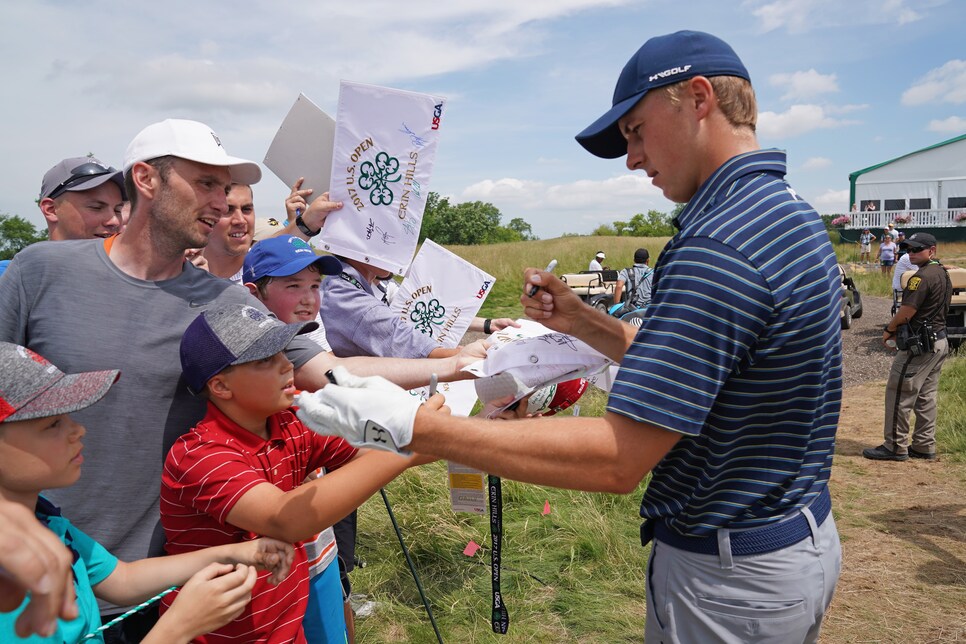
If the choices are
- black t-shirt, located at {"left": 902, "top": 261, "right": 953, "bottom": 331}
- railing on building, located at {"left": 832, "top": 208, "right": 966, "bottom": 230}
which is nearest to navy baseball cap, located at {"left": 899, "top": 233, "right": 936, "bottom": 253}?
black t-shirt, located at {"left": 902, "top": 261, "right": 953, "bottom": 331}

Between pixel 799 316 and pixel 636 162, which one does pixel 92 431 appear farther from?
pixel 799 316

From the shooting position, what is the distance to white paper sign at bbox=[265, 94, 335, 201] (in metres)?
3.22

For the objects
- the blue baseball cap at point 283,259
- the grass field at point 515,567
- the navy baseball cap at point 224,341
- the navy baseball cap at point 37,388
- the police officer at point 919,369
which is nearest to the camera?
the navy baseball cap at point 37,388

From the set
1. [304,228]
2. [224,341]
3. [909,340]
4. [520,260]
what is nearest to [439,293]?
[304,228]

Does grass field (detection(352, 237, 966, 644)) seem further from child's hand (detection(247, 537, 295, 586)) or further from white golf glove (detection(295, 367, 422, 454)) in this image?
white golf glove (detection(295, 367, 422, 454))

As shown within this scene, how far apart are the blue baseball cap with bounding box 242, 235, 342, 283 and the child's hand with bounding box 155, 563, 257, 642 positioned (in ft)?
4.74

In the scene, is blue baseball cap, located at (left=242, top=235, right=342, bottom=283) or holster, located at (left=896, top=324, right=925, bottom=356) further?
holster, located at (left=896, top=324, right=925, bottom=356)

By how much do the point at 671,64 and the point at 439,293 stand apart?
2.09 metres

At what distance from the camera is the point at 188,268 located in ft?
7.61

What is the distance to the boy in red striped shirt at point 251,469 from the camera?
179 cm

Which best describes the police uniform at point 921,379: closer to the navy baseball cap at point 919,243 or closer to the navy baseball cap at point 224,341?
the navy baseball cap at point 919,243

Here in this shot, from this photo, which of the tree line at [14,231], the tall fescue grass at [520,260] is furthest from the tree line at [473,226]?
the tree line at [14,231]

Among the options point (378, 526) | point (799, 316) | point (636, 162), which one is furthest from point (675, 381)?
point (378, 526)

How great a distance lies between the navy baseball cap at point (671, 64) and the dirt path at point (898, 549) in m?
3.85
